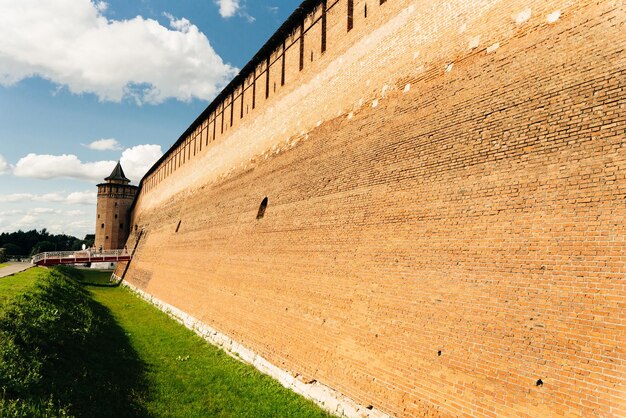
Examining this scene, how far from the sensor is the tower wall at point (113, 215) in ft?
124

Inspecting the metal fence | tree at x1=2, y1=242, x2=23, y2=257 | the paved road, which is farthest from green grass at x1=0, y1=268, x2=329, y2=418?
tree at x1=2, y1=242, x2=23, y2=257

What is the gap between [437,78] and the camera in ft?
19.3

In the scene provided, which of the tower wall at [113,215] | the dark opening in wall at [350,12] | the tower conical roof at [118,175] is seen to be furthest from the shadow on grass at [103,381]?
the tower conical roof at [118,175]

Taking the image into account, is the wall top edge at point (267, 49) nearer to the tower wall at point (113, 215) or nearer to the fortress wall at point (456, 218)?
the fortress wall at point (456, 218)

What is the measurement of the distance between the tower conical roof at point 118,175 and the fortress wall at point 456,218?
1376 inches

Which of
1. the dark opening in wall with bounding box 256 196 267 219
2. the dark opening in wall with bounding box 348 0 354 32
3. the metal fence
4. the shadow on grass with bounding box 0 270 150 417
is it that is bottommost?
the shadow on grass with bounding box 0 270 150 417

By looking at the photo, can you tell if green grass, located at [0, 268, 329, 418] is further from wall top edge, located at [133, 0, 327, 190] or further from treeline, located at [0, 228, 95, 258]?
treeline, located at [0, 228, 95, 258]

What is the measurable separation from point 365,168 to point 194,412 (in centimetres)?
441

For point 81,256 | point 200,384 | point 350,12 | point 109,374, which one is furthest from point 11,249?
point 350,12

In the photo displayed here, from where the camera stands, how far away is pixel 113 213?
38625 mm

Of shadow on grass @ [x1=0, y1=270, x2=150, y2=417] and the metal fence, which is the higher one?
the metal fence

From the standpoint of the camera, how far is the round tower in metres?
37.8

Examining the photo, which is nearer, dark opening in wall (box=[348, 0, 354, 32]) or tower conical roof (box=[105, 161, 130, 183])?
dark opening in wall (box=[348, 0, 354, 32])

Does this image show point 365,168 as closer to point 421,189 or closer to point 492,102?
point 421,189
